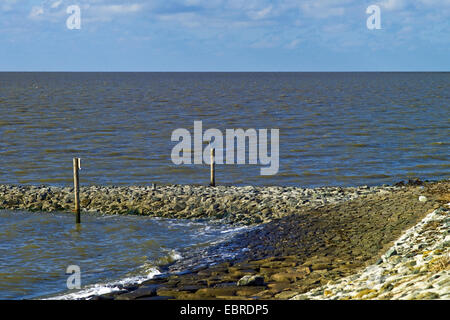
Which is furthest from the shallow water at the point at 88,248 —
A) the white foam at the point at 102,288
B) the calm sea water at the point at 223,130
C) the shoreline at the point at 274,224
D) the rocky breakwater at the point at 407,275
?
the calm sea water at the point at 223,130

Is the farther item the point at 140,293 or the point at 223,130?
the point at 223,130

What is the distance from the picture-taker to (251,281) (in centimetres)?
1470

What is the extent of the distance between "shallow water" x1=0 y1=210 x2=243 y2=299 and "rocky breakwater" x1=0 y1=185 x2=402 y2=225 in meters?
0.96

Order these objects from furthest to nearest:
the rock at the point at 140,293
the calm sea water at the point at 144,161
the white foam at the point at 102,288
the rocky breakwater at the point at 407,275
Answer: the calm sea water at the point at 144,161
the white foam at the point at 102,288
the rock at the point at 140,293
the rocky breakwater at the point at 407,275

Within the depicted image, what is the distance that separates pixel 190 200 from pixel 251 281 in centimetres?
1073

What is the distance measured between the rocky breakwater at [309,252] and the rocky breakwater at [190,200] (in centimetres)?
113

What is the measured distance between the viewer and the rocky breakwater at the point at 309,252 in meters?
14.3

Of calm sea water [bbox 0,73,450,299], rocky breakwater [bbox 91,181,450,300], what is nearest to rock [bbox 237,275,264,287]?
rocky breakwater [bbox 91,181,450,300]

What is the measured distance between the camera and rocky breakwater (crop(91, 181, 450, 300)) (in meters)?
14.3

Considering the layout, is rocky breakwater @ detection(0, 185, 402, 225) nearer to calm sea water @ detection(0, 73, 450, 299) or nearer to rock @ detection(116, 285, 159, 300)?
calm sea water @ detection(0, 73, 450, 299)

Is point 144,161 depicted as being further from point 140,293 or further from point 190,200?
point 140,293

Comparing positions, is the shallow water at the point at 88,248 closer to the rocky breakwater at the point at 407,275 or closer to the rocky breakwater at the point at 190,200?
the rocky breakwater at the point at 190,200

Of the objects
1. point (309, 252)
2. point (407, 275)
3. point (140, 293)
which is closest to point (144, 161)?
point (309, 252)

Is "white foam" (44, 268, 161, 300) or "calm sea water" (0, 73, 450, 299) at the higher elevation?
"calm sea water" (0, 73, 450, 299)
